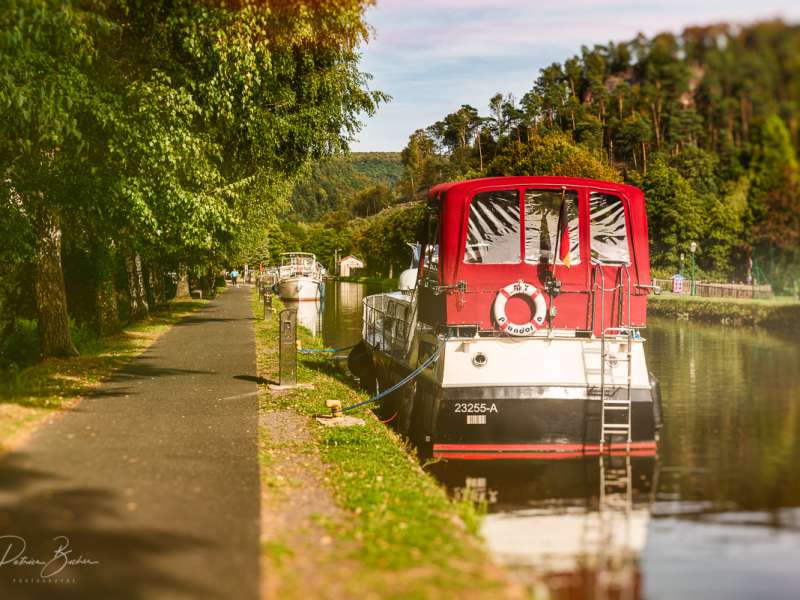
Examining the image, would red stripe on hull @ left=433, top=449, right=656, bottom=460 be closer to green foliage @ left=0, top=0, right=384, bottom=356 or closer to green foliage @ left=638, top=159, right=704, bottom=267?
green foliage @ left=0, top=0, right=384, bottom=356

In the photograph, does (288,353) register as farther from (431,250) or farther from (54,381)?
(54,381)

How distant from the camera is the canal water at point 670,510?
775 centimetres

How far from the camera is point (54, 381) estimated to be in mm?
16000

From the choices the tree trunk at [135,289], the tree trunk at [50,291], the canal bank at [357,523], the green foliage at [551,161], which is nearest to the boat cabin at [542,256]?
the canal bank at [357,523]

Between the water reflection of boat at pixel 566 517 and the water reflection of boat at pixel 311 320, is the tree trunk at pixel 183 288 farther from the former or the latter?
the water reflection of boat at pixel 566 517

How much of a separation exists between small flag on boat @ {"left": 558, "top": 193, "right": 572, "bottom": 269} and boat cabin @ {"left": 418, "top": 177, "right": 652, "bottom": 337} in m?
0.02

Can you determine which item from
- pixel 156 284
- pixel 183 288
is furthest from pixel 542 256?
pixel 183 288

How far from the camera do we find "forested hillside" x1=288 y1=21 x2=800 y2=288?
7789 millimetres

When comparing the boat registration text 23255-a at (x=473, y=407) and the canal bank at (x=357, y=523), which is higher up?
the boat registration text 23255-a at (x=473, y=407)

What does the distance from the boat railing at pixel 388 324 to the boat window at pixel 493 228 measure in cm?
368

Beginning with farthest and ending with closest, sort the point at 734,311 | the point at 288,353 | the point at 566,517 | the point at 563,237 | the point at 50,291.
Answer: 1. the point at 734,311
2. the point at 50,291
3. the point at 288,353
4. the point at 563,237
5. the point at 566,517

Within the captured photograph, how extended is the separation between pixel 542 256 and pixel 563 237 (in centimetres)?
44

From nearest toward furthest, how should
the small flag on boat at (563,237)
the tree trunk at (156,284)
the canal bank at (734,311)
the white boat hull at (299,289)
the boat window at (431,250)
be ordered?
the small flag on boat at (563,237) → the boat window at (431,250) → the tree trunk at (156,284) → the canal bank at (734,311) → the white boat hull at (299,289)

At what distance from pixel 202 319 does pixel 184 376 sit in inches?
776
